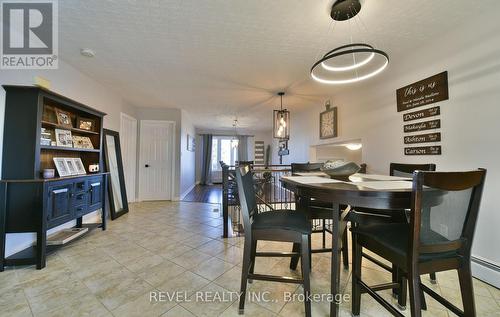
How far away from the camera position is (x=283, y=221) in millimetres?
1396

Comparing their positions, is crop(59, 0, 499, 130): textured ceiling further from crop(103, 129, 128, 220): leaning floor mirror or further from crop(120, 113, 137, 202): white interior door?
crop(120, 113, 137, 202): white interior door

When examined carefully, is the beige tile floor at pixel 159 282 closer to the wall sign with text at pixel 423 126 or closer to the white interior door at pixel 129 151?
the wall sign with text at pixel 423 126

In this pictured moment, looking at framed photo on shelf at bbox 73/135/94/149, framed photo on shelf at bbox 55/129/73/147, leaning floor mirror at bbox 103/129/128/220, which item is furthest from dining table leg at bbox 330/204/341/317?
leaning floor mirror at bbox 103/129/128/220

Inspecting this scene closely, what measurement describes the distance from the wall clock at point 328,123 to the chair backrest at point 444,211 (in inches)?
118

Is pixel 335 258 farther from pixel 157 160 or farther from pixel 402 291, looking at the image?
pixel 157 160

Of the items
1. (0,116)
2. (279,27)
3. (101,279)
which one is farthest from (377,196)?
(0,116)

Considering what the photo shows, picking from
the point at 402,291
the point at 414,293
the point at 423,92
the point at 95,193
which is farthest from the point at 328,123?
the point at 95,193

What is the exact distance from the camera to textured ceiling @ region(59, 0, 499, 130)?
65.7 inches

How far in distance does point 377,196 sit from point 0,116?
321cm

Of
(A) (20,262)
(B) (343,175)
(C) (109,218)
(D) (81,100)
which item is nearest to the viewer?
(B) (343,175)

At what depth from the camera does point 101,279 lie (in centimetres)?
172

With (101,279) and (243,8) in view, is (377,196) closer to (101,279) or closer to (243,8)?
(243,8)

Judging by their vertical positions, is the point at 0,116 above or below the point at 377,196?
above

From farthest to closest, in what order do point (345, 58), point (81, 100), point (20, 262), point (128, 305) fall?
1. point (81, 100)
2. point (345, 58)
3. point (20, 262)
4. point (128, 305)
